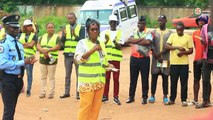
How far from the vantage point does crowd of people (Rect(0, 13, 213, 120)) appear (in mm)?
6945

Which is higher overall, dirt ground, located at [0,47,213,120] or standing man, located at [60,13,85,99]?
standing man, located at [60,13,85,99]

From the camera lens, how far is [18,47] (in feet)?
23.0

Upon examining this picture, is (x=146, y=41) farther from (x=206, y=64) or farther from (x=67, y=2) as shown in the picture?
(x=67, y=2)

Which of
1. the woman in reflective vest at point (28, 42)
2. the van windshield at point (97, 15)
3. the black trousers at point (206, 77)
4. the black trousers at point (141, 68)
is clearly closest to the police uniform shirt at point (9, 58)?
the black trousers at point (141, 68)

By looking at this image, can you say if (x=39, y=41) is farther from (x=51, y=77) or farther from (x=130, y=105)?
(x=130, y=105)

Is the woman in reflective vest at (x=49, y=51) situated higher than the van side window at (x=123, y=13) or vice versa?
the van side window at (x=123, y=13)

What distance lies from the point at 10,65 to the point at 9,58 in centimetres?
15

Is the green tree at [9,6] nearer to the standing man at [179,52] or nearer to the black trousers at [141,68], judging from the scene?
the black trousers at [141,68]

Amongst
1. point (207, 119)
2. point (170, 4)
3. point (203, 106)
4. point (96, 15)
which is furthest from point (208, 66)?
point (170, 4)

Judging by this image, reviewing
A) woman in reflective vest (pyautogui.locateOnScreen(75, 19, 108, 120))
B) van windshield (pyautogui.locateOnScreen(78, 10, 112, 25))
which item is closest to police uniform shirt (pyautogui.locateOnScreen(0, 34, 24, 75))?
woman in reflective vest (pyautogui.locateOnScreen(75, 19, 108, 120))

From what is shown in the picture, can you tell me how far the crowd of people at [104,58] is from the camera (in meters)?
6.95

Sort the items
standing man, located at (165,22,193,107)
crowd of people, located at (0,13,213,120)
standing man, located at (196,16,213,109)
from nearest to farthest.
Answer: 1. crowd of people, located at (0,13,213,120)
2. standing man, located at (196,16,213,109)
3. standing man, located at (165,22,193,107)

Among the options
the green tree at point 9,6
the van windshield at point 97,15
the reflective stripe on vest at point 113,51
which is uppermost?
the green tree at point 9,6

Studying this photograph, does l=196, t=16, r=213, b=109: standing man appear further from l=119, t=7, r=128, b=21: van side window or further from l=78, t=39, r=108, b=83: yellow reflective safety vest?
l=119, t=7, r=128, b=21: van side window
